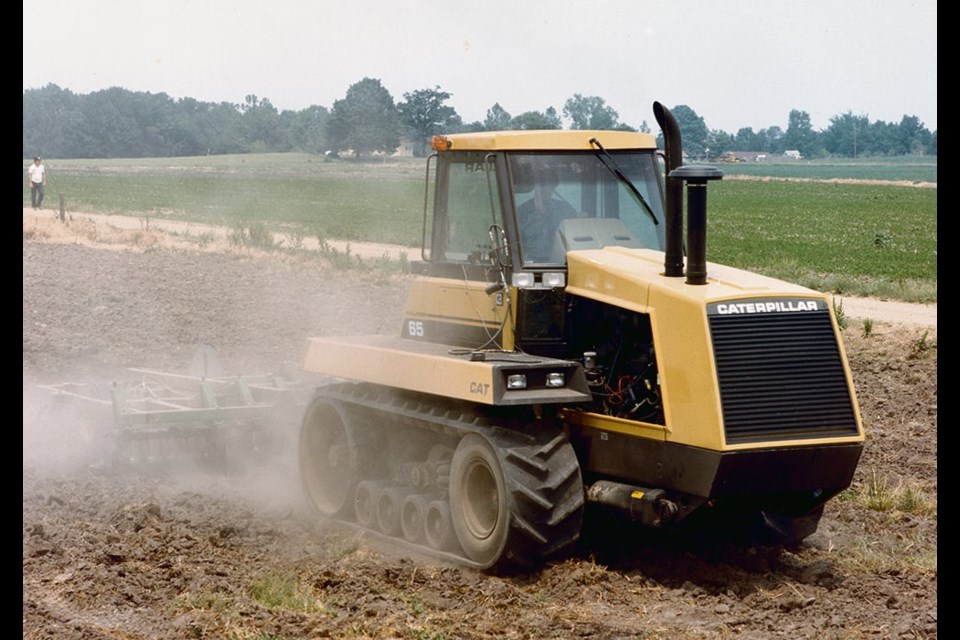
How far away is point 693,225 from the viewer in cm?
923

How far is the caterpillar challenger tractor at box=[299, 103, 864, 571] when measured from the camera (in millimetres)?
9039

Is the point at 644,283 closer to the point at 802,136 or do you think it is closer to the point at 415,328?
the point at 415,328

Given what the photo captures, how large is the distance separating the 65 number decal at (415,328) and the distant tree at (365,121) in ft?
19.2

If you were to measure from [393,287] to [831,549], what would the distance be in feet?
52.7

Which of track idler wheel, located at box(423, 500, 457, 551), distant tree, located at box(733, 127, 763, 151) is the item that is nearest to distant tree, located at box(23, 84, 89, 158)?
track idler wheel, located at box(423, 500, 457, 551)

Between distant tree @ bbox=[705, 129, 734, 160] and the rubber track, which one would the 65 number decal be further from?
distant tree @ bbox=[705, 129, 734, 160]

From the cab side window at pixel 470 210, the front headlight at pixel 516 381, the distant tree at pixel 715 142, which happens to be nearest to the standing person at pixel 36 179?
the distant tree at pixel 715 142

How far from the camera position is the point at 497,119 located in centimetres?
1719

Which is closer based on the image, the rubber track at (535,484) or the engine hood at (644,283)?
the engine hood at (644,283)

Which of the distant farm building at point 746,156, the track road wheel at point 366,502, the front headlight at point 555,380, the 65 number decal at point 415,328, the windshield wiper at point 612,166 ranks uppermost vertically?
the distant farm building at point 746,156

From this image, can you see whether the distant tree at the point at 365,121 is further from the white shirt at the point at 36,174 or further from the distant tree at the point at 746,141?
the distant tree at the point at 746,141

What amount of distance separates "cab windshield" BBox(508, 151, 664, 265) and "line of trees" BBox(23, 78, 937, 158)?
778 mm

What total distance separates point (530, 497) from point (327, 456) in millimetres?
3570

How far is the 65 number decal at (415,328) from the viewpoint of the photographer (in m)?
11.9
